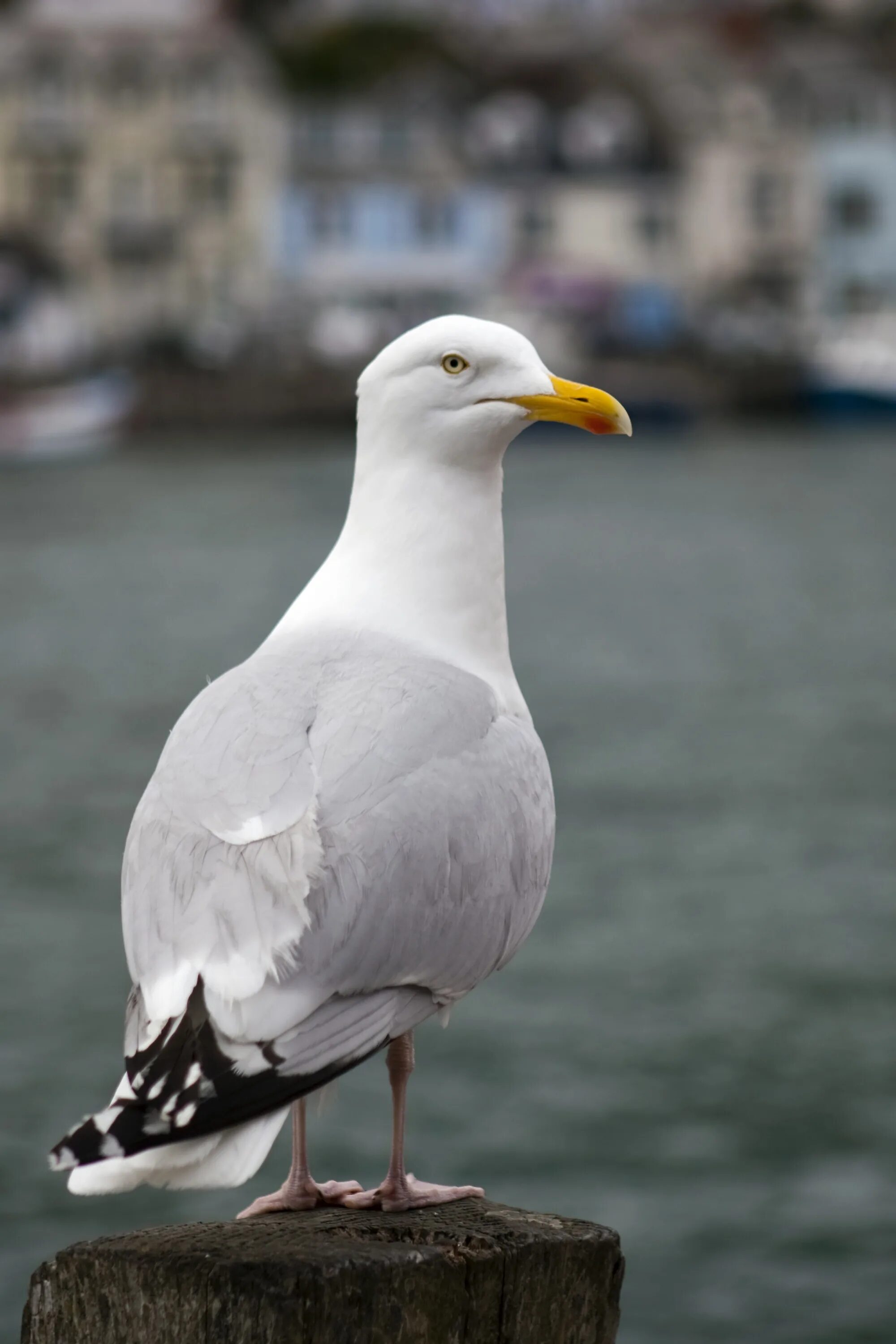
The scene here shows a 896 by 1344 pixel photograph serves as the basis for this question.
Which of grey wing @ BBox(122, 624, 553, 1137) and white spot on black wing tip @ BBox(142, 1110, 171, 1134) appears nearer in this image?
white spot on black wing tip @ BBox(142, 1110, 171, 1134)

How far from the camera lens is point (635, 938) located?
47.0 feet

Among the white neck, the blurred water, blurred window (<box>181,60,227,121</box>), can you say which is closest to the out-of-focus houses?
blurred window (<box>181,60,227,121</box>)

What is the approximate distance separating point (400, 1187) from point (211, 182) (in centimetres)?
7066

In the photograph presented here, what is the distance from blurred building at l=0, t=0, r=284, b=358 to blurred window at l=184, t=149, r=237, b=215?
0.15 ft

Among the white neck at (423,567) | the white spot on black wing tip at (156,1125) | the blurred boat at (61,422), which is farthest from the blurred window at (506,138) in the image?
the white spot on black wing tip at (156,1125)

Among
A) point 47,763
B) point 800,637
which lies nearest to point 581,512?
point 800,637

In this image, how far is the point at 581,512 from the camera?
46375 mm

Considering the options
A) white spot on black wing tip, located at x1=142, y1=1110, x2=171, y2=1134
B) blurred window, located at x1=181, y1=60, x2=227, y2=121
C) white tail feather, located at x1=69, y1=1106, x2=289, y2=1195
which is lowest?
white tail feather, located at x1=69, y1=1106, x2=289, y2=1195

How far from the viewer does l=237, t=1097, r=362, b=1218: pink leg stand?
357cm

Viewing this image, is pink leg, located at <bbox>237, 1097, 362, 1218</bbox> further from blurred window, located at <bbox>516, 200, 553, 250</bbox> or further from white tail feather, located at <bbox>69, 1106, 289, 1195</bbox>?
blurred window, located at <bbox>516, 200, 553, 250</bbox>

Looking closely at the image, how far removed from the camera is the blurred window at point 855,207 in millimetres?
77000

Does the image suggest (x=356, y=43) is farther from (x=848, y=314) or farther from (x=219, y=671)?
(x=219, y=671)

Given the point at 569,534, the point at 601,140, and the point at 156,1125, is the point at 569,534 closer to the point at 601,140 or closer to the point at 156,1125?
the point at 601,140

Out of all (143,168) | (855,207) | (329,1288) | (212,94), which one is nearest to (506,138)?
(212,94)
